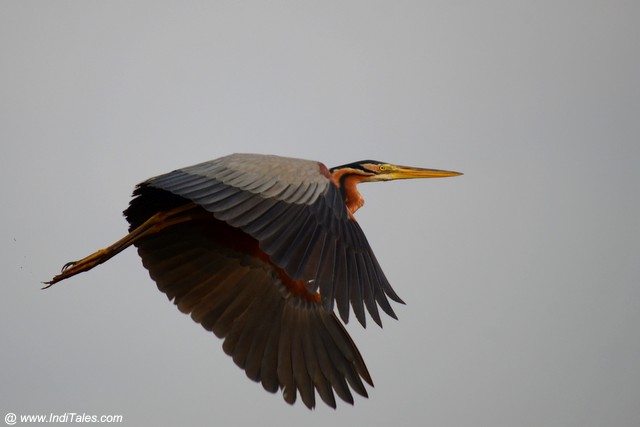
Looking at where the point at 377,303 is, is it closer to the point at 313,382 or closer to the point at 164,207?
the point at 313,382

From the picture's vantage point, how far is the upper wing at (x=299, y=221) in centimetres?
982

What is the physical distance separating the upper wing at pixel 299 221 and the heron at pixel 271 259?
1 cm

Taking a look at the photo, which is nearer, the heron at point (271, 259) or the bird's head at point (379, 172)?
the heron at point (271, 259)

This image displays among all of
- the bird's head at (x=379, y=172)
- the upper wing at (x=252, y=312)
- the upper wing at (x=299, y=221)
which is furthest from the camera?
the bird's head at (x=379, y=172)

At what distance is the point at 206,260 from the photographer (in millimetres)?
12383

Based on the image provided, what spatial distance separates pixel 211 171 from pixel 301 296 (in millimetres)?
2176

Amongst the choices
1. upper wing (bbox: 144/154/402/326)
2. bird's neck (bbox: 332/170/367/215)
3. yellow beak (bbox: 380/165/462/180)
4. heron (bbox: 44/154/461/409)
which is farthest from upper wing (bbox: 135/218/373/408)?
yellow beak (bbox: 380/165/462/180)

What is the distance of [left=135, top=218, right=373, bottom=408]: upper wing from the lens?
11602 millimetres

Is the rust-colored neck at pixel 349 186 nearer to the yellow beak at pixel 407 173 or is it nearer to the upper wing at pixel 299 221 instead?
the yellow beak at pixel 407 173

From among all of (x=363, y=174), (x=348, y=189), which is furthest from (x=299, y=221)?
(x=363, y=174)

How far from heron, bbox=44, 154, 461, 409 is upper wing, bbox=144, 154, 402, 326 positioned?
0.04ft

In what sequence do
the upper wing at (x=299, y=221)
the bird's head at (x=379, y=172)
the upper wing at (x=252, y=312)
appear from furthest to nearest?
the bird's head at (x=379, y=172) → the upper wing at (x=252, y=312) → the upper wing at (x=299, y=221)

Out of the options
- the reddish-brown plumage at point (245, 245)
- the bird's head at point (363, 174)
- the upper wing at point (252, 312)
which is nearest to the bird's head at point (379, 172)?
the bird's head at point (363, 174)

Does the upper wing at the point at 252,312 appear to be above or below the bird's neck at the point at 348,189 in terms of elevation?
below
